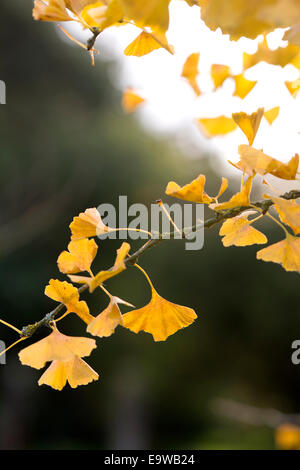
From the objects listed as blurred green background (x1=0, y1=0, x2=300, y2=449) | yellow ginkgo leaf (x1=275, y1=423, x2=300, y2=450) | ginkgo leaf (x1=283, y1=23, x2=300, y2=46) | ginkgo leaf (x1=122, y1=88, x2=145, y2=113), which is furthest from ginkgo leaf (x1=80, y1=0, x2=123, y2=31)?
blurred green background (x1=0, y1=0, x2=300, y2=449)

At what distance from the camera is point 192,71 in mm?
616

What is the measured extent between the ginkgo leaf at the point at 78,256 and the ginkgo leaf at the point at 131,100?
38cm

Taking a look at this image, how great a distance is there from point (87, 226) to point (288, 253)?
7.8 inches

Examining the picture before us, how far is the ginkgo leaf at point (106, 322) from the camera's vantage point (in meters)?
0.34

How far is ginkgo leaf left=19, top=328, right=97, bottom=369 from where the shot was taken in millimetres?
362

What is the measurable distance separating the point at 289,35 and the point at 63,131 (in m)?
5.29

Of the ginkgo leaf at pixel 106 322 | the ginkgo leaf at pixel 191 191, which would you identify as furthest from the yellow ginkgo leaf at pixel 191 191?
the ginkgo leaf at pixel 106 322

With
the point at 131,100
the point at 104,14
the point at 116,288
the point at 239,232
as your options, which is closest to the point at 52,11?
the point at 104,14

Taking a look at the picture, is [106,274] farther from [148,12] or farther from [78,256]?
[148,12]

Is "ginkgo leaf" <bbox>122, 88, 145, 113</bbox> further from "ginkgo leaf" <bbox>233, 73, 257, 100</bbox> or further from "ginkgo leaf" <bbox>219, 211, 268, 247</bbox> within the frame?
"ginkgo leaf" <bbox>219, 211, 268, 247</bbox>

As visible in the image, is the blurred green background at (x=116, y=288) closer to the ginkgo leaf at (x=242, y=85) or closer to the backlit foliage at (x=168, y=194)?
the ginkgo leaf at (x=242, y=85)

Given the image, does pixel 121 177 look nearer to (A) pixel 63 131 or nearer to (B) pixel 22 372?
(A) pixel 63 131

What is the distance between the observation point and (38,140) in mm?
5180
